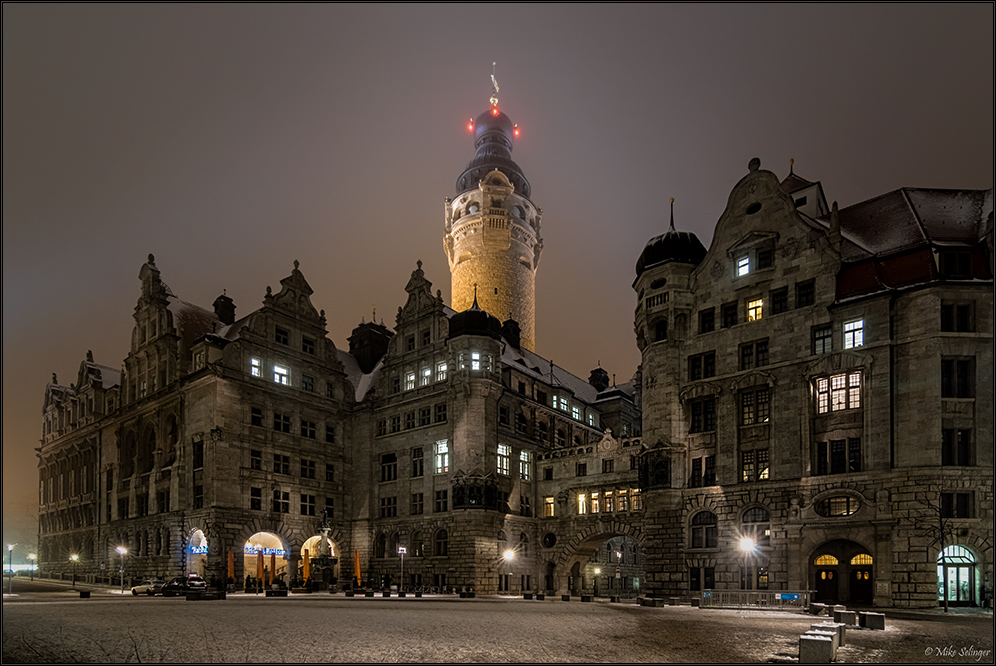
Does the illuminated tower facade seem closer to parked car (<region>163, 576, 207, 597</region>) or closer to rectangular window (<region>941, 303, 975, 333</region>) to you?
parked car (<region>163, 576, 207, 597</region>)

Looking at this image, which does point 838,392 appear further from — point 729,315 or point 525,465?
point 525,465

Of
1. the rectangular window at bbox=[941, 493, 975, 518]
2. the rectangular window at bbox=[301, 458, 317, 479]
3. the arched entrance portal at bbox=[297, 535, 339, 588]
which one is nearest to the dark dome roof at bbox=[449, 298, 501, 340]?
the rectangular window at bbox=[301, 458, 317, 479]

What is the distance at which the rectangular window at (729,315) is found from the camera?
169 feet

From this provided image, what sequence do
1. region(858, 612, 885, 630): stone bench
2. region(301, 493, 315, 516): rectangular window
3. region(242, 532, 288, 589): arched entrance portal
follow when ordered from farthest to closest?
region(301, 493, 315, 516): rectangular window, region(242, 532, 288, 589): arched entrance portal, region(858, 612, 885, 630): stone bench

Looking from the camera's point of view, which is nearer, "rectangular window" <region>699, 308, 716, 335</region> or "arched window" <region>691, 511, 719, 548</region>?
"arched window" <region>691, 511, 719, 548</region>

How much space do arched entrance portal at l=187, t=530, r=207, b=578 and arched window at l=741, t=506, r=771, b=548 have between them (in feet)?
131

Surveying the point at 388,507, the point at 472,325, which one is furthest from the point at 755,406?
the point at 388,507

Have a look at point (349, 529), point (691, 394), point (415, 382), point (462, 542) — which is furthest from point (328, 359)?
point (691, 394)

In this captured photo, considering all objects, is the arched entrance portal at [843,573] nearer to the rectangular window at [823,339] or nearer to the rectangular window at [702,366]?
the rectangular window at [823,339]

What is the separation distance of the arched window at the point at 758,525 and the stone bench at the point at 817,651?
29.2 m

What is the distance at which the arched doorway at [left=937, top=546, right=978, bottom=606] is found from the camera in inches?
1543

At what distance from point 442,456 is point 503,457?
5190mm

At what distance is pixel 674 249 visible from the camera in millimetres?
54969

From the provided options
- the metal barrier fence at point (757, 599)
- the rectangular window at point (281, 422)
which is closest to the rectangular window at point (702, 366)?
the metal barrier fence at point (757, 599)
